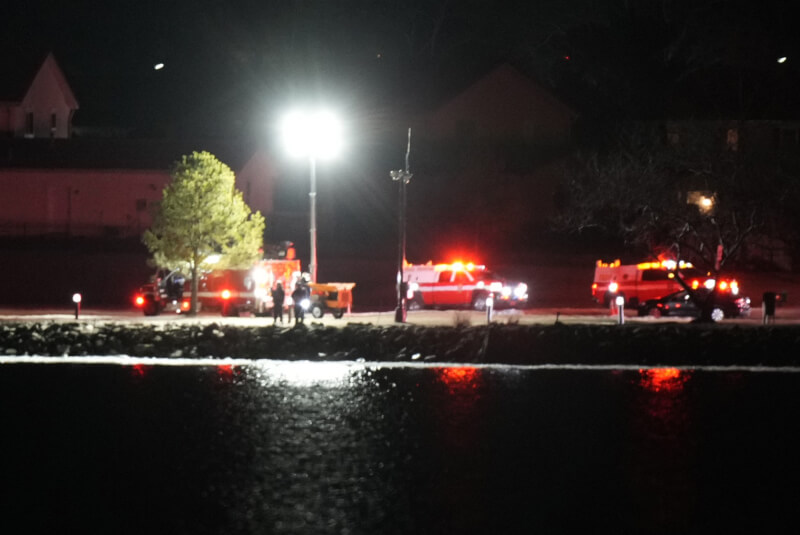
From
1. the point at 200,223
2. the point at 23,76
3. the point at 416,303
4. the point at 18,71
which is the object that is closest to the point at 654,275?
the point at 416,303

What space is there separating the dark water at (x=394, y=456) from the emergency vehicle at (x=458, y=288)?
1915 cm

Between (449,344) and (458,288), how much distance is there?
1400cm

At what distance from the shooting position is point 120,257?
181 ft

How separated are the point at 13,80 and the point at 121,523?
61108 mm

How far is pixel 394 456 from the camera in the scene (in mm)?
15438

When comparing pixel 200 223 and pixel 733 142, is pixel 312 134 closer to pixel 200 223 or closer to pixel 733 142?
pixel 200 223

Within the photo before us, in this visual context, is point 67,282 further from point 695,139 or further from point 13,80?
point 695,139

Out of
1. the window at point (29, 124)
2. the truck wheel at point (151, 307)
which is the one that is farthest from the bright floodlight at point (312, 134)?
the window at point (29, 124)

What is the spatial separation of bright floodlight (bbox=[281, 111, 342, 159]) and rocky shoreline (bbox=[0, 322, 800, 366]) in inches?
368

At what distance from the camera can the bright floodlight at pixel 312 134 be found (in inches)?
1524

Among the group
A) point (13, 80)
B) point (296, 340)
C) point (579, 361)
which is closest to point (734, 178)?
point (579, 361)

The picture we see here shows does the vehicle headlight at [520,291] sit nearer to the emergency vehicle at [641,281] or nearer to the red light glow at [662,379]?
the emergency vehicle at [641,281]

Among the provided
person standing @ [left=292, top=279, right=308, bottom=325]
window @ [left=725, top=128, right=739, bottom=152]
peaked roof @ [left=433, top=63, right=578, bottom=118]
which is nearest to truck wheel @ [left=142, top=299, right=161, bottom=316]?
person standing @ [left=292, top=279, right=308, bottom=325]

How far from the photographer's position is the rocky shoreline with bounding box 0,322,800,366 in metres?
29.7
